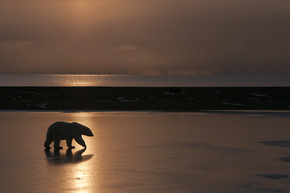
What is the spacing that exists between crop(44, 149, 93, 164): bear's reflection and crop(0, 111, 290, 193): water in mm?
29

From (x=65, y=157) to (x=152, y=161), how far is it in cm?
287

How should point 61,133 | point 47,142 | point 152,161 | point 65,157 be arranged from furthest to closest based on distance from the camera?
point 61,133
point 47,142
point 65,157
point 152,161

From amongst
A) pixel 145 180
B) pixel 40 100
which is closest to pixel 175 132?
pixel 145 180

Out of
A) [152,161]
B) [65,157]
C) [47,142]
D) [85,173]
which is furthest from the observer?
[47,142]

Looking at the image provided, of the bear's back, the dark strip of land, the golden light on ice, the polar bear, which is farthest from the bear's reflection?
the dark strip of land

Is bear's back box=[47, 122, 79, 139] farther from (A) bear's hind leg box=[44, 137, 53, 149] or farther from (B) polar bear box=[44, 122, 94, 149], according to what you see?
(A) bear's hind leg box=[44, 137, 53, 149]

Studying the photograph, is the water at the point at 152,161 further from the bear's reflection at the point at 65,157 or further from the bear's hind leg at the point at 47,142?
the bear's hind leg at the point at 47,142

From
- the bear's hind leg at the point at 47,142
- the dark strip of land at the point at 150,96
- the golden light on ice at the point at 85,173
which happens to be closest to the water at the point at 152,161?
the golden light on ice at the point at 85,173

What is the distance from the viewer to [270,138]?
67.5 feet

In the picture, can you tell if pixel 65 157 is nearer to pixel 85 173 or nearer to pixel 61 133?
pixel 61 133

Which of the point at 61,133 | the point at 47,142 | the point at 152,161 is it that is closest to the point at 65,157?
the point at 47,142

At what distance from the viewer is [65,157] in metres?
15.9

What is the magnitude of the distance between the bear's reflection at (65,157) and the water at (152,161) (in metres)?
0.03

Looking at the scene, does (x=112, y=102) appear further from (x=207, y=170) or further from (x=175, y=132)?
(x=207, y=170)
